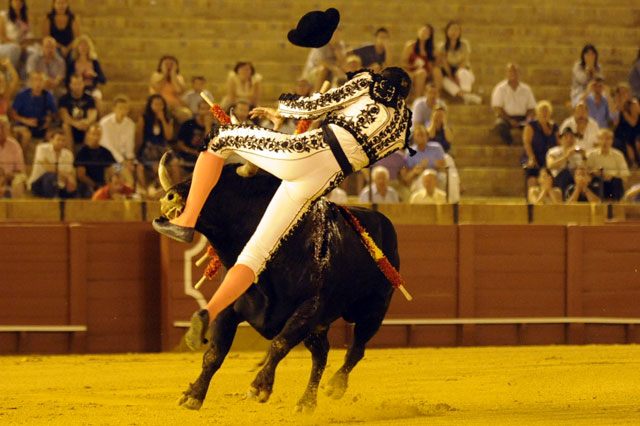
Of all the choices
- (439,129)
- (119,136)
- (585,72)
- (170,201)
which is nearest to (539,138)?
(439,129)

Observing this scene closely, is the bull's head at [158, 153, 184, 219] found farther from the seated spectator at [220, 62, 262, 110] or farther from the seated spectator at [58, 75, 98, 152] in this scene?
the seated spectator at [220, 62, 262, 110]

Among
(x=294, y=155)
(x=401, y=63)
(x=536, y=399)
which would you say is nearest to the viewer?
(x=294, y=155)

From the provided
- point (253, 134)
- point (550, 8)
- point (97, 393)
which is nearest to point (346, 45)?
point (550, 8)

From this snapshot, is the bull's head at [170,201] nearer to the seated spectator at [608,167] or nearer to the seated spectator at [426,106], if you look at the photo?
the seated spectator at [608,167]

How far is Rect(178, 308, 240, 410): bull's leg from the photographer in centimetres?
590

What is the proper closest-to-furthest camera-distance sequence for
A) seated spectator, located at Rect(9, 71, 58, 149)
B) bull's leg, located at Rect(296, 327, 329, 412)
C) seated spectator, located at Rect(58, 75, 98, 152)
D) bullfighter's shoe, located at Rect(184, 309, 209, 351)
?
bullfighter's shoe, located at Rect(184, 309, 209, 351) < bull's leg, located at Rect(296, 327, 329, 412) < seated spectator, located at Rect(58, 75, 98, 152) < seated spectator, located at Rect(9, 71, 58, 149)

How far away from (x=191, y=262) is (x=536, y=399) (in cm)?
340

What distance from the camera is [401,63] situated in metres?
13.9

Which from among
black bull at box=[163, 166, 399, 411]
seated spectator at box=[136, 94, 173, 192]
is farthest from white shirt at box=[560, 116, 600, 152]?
black bull at box=[163, 166, 399, 411]

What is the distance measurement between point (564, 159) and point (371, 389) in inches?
171

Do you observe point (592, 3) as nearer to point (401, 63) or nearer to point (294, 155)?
point (401, 63)

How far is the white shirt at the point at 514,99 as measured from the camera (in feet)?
43.3

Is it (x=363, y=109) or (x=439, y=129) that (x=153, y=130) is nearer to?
(x=439, y=129)

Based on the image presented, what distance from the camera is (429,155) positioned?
11305 mm
